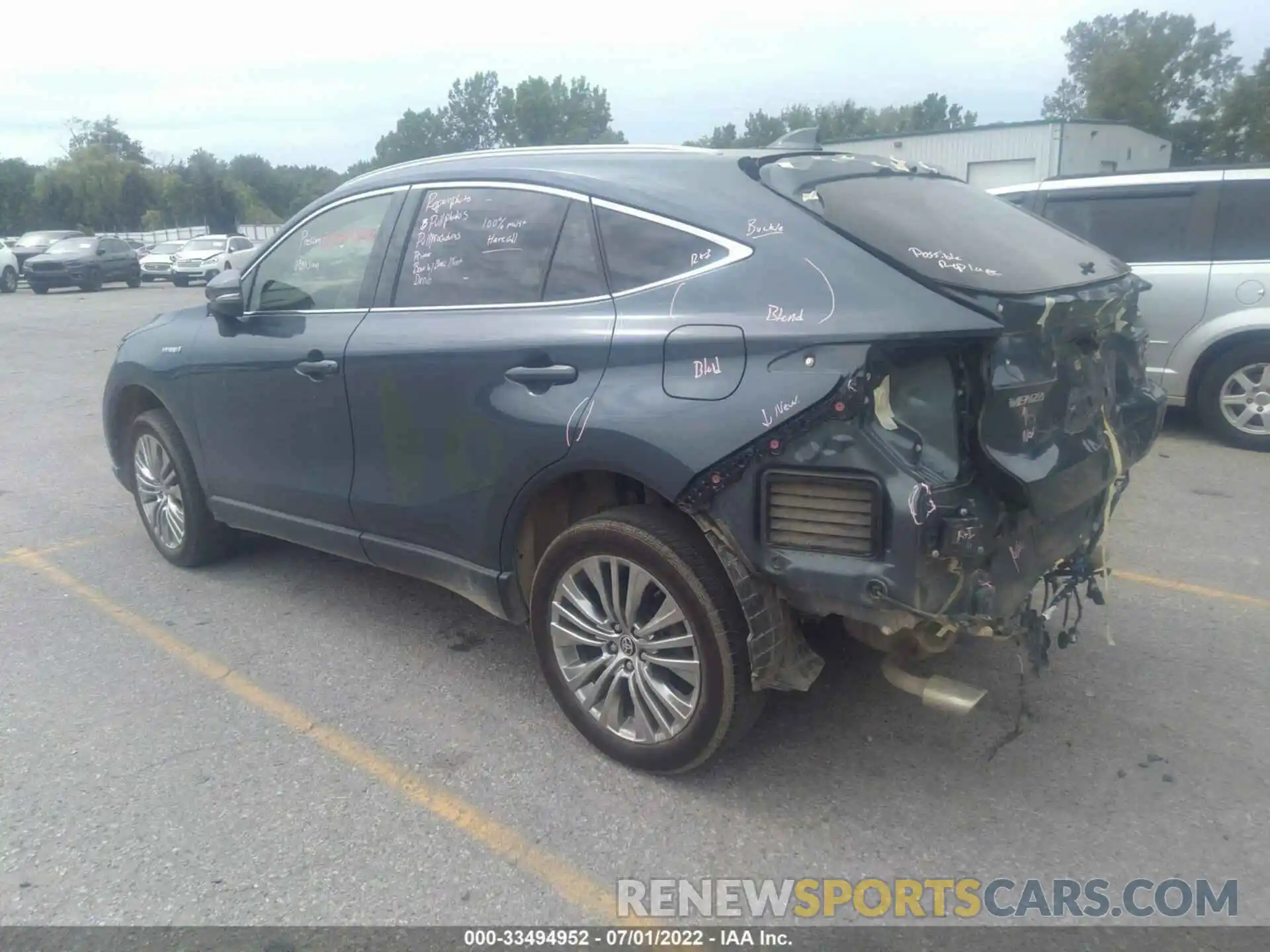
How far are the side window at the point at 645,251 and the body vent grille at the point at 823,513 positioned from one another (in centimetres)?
73

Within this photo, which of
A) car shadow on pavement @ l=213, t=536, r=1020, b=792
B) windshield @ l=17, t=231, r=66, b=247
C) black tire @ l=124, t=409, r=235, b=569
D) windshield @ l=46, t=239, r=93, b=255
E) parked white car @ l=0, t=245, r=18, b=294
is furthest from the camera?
windshield @ l=17, t=231, r=66, b=247

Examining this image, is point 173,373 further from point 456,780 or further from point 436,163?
point 456,780

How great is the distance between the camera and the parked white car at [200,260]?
3070cm

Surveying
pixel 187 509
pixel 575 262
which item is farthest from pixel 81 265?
pixel 575 262

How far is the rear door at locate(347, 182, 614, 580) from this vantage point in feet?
10.9

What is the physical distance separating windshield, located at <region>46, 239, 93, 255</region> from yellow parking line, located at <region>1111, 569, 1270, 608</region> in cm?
3031

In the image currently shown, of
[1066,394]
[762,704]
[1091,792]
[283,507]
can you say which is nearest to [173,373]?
[283,507]

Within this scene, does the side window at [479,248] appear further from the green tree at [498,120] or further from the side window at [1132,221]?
the green tree at [498,120]

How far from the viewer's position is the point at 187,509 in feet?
16.6

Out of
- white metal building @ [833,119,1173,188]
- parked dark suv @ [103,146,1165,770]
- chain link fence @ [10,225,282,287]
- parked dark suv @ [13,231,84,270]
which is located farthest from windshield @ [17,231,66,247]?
parked dark suv @ [103,146,1165,770]

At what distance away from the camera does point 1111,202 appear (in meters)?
7.66

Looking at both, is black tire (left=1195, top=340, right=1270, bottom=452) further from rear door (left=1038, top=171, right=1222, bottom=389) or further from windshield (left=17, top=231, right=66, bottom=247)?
windshield (left=17, top=231, right=66, bottom=247)

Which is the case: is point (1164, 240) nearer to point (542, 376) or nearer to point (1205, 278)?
point (1205, 278)

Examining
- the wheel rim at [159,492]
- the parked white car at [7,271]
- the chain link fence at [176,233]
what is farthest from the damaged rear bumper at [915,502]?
the chain link fence at [176,233]
